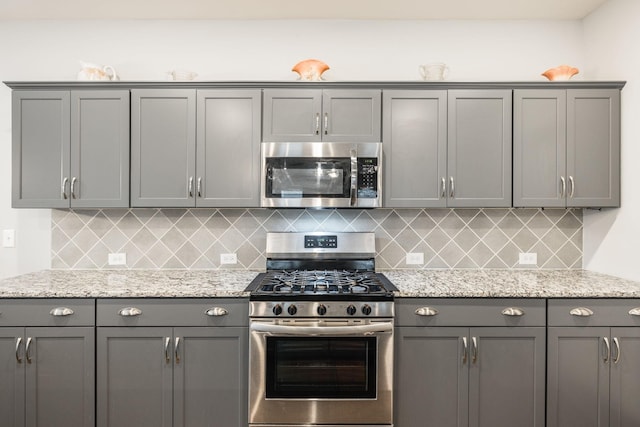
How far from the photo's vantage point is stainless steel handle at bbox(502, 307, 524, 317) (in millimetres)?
2010

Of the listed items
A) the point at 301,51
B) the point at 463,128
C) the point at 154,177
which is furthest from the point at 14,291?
the point at 463,128

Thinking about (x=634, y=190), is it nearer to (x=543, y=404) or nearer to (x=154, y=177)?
(x=543, y=404)

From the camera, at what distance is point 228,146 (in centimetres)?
239

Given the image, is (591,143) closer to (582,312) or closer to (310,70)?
(582,312)

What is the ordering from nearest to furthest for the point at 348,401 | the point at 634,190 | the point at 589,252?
1. the point at 348,401
2. the point at 634,190
3. the point at 589,252

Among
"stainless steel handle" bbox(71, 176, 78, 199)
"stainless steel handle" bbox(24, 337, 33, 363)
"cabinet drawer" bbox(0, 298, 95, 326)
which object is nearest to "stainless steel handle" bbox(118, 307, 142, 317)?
"cabinet drawer" bbox(0, 298, 95, 326)

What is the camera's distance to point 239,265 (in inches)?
107

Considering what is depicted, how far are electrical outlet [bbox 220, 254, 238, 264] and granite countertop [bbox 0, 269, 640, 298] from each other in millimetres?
91

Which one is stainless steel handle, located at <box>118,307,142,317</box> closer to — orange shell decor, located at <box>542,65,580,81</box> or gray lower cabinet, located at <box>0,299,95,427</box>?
gray lower cabinet, located at <box>0,299,95,427</box>

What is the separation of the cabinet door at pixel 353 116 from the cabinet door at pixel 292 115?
0.19 feet

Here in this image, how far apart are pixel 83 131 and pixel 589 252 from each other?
3494 mm

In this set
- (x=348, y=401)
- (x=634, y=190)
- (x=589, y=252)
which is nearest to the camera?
(x=348, y=401)

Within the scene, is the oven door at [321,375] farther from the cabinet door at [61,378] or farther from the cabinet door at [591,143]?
the cabinet door at [591,143]

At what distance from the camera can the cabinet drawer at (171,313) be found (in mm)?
2014
